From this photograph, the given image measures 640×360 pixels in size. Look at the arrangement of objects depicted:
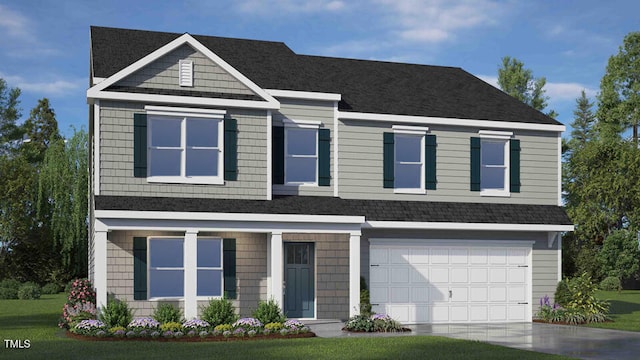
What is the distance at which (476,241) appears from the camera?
90.0 ft

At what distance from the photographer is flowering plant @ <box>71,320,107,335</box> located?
67.5 feet

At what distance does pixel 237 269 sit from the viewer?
2456 cm

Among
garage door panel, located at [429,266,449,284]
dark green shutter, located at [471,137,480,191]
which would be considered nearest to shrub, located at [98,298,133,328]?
garage door panel, located at [429,266,449,284]

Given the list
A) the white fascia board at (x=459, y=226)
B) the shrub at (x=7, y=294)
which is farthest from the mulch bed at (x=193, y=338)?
the shrub at (x=7, y=294)

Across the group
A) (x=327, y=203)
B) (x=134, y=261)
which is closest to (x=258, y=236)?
(x=327, y=203)

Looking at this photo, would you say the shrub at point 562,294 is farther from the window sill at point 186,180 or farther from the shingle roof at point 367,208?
the window sill at point 186,180

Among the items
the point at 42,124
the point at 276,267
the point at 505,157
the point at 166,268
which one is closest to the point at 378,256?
the point at 276,267

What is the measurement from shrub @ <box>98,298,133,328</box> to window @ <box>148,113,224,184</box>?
395 centimetres

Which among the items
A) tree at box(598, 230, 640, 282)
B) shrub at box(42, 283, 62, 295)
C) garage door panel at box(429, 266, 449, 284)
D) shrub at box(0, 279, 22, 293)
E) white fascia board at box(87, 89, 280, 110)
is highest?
white fascia board at box(87, 89, 280, 110)

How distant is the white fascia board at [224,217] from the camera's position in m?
21.8

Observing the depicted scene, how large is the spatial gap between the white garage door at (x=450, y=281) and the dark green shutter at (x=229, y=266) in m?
4.46

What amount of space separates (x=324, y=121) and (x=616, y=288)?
29800 mm

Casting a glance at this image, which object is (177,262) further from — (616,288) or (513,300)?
(616,288)

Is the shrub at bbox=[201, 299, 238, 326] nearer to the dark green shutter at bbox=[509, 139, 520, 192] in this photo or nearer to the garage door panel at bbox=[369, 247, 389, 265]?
the garage door panel at bbox=[369, 247, 389, 265]
